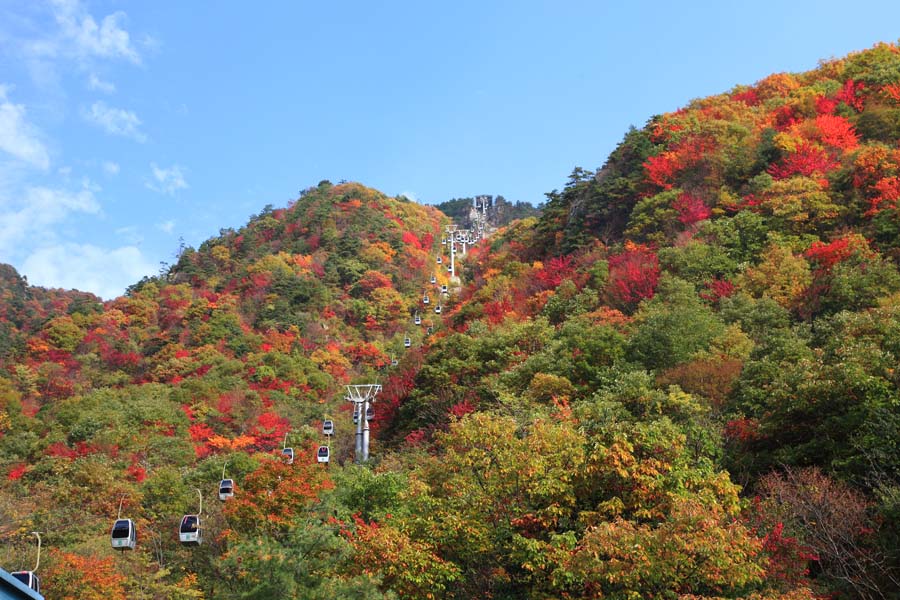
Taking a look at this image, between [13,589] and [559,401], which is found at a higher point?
[13,589]

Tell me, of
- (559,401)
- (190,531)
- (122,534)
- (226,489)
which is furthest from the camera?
(559,401)

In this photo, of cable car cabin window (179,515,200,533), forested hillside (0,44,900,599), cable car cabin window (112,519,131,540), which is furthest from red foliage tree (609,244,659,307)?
cable car cabin window (112,519,131,540)

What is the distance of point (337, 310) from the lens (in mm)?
62500

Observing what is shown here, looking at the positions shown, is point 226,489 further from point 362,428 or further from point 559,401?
point 362,428

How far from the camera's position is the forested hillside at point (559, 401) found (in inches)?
488

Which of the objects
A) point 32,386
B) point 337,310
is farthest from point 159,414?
point 337,310

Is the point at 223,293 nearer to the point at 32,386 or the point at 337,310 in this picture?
the point at 337,310

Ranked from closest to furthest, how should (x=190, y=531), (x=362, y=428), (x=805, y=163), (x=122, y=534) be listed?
(x=122, y=534) → (x=190, y=531) → (x=362, y=428) → (x=805, y=163)

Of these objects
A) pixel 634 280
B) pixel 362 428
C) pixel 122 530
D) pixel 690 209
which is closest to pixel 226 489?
pixel 122 530

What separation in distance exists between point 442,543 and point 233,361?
124 ft

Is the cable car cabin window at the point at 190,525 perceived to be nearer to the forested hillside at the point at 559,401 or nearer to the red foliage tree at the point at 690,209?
the forested hillside at the point at 559,401

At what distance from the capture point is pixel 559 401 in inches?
947

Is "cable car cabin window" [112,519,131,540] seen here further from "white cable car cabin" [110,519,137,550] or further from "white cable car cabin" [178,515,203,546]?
"white cable car cabin" [178,515,203,546]

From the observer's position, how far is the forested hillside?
12.4 m
